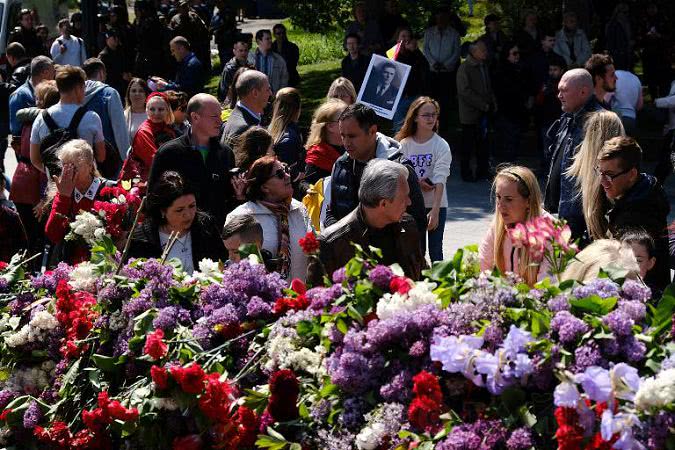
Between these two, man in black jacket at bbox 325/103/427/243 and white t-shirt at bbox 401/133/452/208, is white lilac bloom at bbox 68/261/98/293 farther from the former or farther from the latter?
white t-shirt at bbox 401/133/452/208

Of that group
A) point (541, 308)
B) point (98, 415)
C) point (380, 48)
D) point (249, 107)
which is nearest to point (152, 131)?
point (249, 107)

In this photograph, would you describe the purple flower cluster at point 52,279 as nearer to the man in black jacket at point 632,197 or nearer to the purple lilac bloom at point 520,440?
the purple lilac bloom at point 520,440

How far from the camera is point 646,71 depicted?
18.3m

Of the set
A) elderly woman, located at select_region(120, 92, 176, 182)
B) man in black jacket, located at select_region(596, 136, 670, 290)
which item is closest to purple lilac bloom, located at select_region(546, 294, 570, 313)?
man in black jacket, located at select_region(596, 136, 670, 290)

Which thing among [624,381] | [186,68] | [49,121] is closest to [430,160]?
[49,121]

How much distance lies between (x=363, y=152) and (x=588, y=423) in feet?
12.9

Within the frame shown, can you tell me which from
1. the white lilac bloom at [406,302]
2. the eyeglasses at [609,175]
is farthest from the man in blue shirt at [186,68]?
the white lilac bloom at [406,302]

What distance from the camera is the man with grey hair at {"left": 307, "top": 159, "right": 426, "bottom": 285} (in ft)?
18.3

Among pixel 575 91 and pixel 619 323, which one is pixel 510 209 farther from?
pixel 619 323

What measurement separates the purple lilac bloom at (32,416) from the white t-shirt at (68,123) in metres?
4.65

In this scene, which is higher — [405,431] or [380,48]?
[405,431]

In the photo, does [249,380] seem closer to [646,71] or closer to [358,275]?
[358,275]

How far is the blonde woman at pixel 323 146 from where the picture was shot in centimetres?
820

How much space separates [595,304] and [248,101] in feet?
17.5
